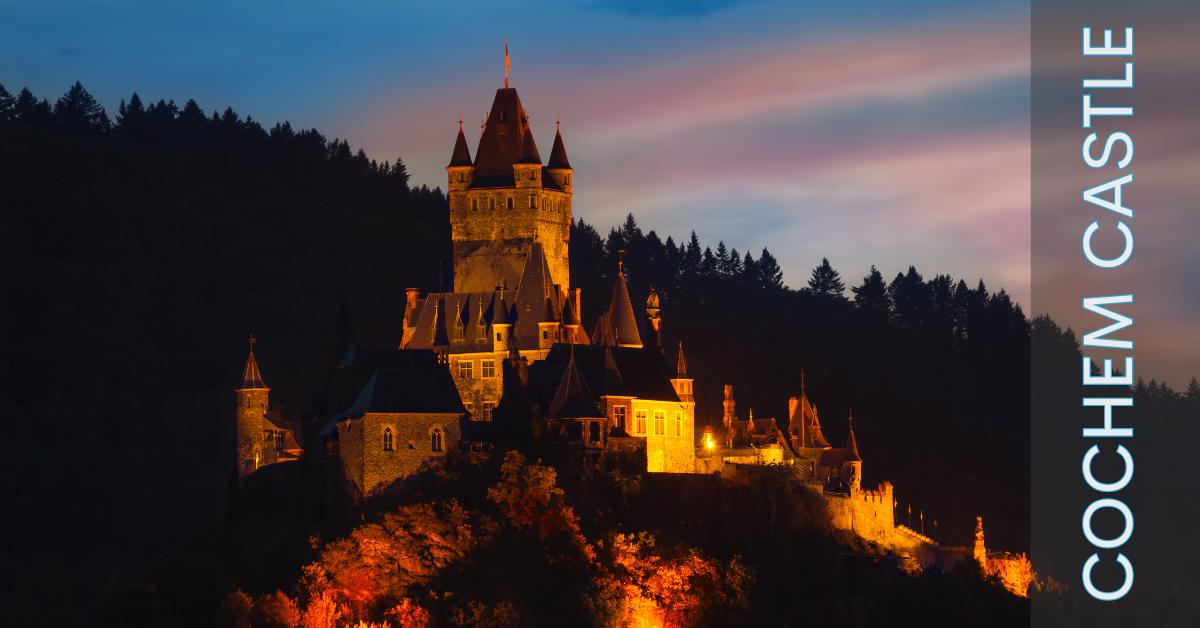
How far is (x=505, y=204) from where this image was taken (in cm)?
10962

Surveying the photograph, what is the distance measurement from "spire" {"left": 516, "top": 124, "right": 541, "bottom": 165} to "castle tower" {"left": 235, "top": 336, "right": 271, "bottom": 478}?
18.5m

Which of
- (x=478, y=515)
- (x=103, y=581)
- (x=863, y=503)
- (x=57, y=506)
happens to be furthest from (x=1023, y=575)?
(x=57, y=506)

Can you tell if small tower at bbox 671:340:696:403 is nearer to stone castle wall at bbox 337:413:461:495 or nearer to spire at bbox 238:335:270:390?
stone castle wall at bbox 337:413:461:495

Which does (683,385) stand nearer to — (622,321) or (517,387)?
(622,321)

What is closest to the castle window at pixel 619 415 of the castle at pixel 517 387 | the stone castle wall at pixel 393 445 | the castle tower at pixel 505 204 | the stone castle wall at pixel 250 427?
the castle at pixel 517 387

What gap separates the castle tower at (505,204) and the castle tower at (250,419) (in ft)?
41.5

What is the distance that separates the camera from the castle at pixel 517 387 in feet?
295

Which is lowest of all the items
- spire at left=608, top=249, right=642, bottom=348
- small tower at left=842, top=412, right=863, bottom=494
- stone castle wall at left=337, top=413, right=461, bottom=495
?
small tower at left=842, top=412, right=863, bottom=494

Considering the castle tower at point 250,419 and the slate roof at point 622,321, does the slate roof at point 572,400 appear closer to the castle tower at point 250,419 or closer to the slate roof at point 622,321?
the slate roof at point 622,321

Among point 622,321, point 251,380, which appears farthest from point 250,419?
Answer: point 622,321

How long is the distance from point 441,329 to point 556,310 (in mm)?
5822

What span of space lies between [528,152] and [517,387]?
18554 millimetres

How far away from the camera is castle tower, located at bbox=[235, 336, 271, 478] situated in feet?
328

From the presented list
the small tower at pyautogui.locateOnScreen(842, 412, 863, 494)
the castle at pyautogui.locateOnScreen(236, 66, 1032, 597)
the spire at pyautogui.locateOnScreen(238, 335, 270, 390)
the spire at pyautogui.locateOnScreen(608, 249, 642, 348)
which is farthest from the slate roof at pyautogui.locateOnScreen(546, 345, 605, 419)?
the small tower at pyautogui.locateOnScreen(842, 412, 863, 494)
